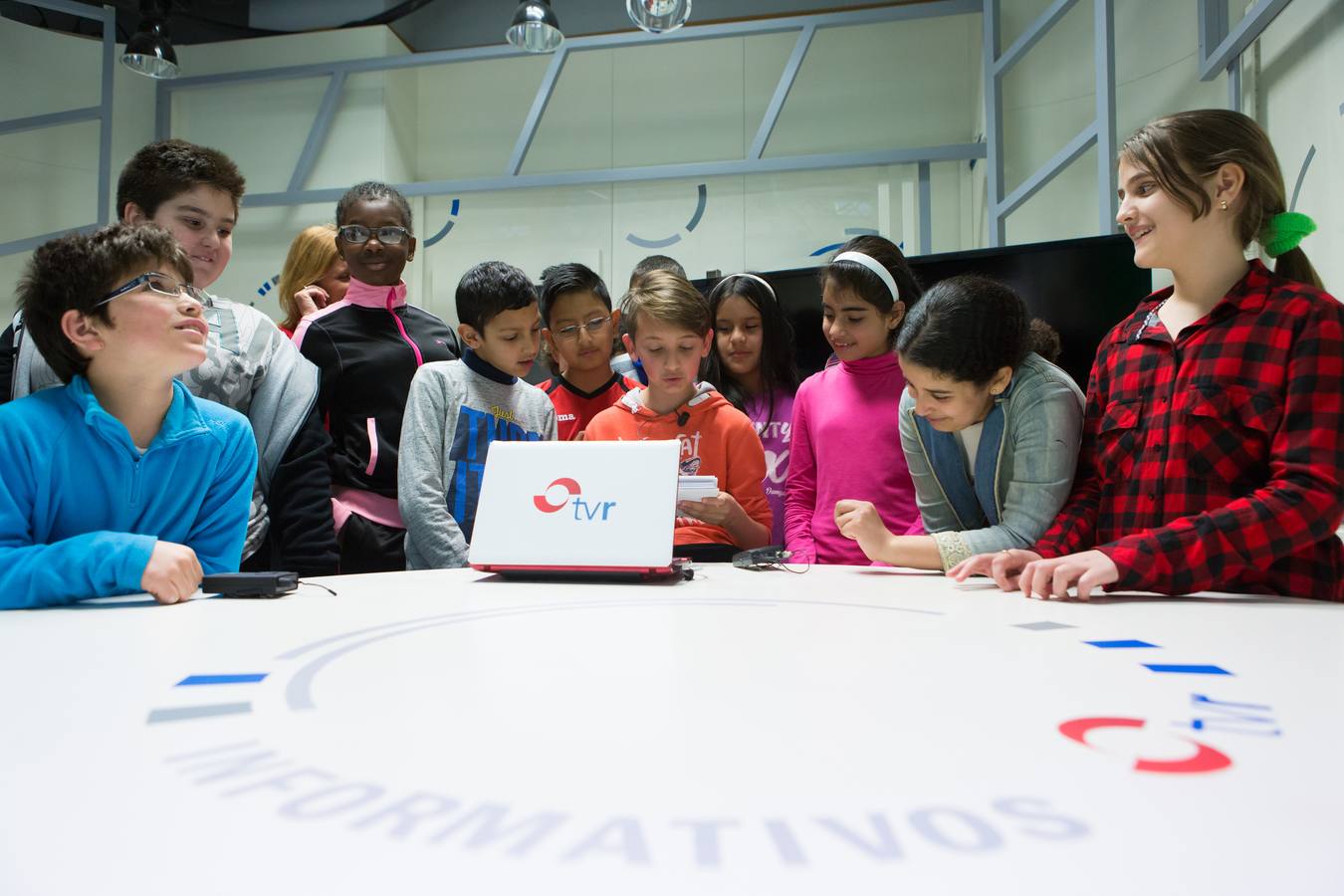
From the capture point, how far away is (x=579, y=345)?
2.41m

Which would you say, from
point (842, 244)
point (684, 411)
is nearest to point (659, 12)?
point (842, 244)

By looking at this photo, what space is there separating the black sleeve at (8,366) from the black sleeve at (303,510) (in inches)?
17.3

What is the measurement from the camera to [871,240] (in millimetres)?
2164

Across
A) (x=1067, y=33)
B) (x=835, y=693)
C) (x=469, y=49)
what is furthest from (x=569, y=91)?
(x=835, y=693)

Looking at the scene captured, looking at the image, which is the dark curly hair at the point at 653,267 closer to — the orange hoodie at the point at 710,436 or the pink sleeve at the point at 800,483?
the orange hoodie at the point at 710,436

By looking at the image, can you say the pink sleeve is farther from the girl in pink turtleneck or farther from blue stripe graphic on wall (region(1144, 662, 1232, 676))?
blue stripe graphic on wall (region(1144, 662, 1232, 676))

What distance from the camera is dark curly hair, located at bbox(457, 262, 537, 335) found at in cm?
209

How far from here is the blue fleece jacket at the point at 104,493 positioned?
1107 millimetres

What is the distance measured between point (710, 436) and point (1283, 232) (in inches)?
45.5

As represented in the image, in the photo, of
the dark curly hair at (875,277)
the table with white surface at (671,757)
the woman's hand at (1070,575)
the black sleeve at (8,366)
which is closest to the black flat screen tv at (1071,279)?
the dark curly hair at (875,277)

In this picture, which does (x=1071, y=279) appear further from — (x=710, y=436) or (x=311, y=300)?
(x=311, y=300)

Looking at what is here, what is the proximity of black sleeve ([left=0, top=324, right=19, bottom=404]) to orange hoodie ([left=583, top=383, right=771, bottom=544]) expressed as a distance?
3.65ft

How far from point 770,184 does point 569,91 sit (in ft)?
4.15

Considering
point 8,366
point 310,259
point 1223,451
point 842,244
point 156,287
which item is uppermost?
point 842,244
